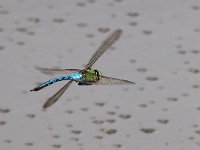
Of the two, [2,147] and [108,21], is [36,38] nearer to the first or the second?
[108,21]

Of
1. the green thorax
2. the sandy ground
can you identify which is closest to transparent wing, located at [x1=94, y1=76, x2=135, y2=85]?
the green thorax

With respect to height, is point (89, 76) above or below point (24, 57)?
above

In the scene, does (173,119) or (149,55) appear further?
(149,55)

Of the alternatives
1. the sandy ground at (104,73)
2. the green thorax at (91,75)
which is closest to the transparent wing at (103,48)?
the green thorax at (91,75)

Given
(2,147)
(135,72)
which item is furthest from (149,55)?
(2,147)

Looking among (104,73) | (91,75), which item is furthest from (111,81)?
(104,73)

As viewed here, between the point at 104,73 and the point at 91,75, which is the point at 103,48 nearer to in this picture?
the point at 91,75
